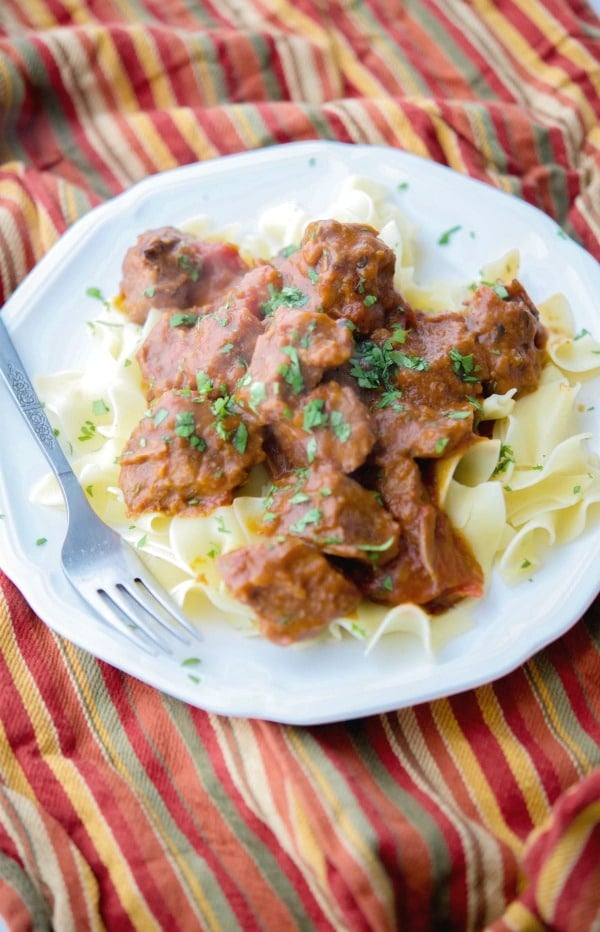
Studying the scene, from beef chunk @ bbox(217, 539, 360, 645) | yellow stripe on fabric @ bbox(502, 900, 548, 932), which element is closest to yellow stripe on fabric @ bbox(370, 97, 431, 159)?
beef chunk @ bbox(217, 539, 360, 645)

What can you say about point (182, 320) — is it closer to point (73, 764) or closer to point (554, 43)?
point (73, 764)

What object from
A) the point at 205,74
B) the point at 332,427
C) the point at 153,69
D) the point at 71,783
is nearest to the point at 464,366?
the point at 332,427

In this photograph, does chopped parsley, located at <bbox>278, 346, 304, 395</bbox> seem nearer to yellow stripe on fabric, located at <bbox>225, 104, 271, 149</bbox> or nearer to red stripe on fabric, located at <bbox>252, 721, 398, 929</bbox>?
red stripe on fabric, located at <bbox>252, 721, 398, 929</bbox>

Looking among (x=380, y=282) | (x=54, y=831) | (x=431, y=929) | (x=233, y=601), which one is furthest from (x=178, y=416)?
(x=431, y=929)

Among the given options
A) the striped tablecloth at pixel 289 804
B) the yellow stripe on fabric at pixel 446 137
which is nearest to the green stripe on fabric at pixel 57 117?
the striped tablecloth at pixel 289 804

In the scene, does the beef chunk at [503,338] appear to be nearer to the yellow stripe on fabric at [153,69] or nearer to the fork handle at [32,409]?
the fork handle at [32,409]

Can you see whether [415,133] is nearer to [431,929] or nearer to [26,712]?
[26,712]
